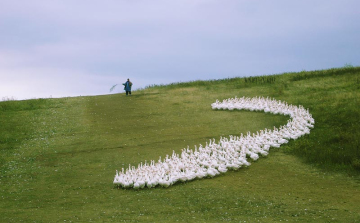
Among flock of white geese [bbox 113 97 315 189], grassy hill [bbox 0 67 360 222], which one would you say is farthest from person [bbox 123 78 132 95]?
flock of white geese [bbox 113 97 315 189]

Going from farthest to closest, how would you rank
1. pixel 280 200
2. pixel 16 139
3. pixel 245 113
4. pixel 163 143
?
pixel 245 113
pixel 16 139
pixel 163 143
pixel 280 200

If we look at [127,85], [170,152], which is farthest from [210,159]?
[127,85]

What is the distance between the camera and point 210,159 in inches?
767

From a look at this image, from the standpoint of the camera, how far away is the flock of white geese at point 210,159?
58.0 ft

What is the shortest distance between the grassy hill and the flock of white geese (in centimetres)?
46

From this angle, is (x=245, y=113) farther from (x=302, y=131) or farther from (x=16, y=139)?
(x=16, y=139)

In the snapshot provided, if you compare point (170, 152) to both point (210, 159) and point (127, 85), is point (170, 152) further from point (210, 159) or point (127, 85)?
point (127, 85)

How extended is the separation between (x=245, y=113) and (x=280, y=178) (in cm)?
1159

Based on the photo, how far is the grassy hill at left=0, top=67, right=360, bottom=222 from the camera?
49.8 ft

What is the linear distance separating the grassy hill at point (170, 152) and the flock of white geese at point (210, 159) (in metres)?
0.46

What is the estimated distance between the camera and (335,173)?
18.8m

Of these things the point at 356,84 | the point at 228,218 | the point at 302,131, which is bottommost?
the point at 228,218

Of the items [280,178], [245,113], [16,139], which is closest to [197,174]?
[280,178]

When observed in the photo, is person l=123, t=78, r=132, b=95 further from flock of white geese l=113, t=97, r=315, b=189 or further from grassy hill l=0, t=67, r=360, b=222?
flock of white geese l=113, t=97, r=315, b=189
